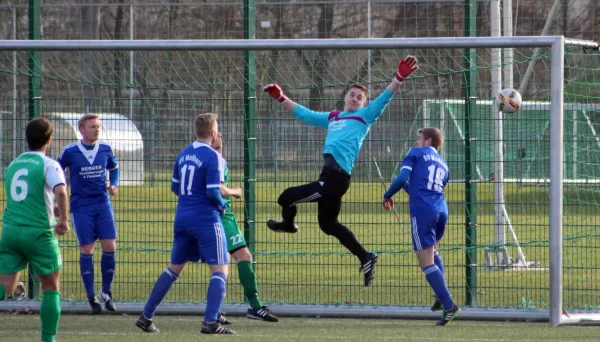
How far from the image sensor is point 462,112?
10.4 metres

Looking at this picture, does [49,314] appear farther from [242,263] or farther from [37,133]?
[242,263]

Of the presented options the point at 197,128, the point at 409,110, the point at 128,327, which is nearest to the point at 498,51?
the point at 409,110

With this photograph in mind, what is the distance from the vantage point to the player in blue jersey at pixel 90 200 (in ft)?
31.3

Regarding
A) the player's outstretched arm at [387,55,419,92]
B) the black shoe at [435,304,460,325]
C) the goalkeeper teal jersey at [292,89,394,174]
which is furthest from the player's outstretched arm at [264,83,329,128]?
the black shoe at [435,304,460,325]

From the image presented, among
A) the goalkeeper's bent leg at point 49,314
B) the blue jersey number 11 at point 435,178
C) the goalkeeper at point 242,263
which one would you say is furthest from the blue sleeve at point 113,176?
the blue jersey number 11 at point 435,178

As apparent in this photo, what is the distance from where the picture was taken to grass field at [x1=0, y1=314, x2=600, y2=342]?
8.04 metres

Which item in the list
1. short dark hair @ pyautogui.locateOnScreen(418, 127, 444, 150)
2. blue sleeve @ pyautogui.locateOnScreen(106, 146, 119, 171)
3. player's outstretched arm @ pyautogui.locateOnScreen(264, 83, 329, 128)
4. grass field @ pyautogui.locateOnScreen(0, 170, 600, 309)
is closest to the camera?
short dark hair @ pyautogui.locateOnScreen(418, 127, 444, 150)

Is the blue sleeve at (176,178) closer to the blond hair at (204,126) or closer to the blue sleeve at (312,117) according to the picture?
the blond hair at (204,126)

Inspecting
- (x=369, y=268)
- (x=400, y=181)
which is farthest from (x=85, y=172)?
(x=400, y=181)

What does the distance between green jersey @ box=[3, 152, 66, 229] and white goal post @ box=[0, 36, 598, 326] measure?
225 cm

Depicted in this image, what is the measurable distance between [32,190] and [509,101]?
15.9 feet

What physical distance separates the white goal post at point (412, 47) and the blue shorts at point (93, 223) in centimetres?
68

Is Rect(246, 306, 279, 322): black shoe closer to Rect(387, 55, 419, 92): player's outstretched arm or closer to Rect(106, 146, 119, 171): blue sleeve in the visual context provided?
Rect(106, 146, 119, 171): blue sleeve

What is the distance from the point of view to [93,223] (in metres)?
9.58
